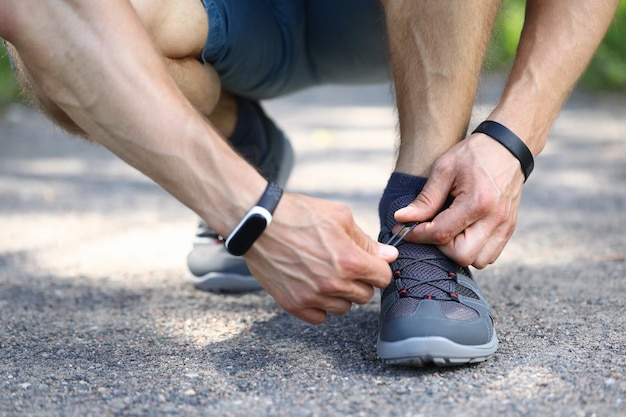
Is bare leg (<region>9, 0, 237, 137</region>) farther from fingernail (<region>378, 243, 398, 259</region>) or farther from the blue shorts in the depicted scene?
fingernail (<region>378, 243, 398, 259</region>)

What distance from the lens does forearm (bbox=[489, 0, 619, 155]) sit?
127 cm

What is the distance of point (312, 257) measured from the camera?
105cm

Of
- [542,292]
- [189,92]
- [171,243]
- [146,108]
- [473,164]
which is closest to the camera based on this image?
[146,108]

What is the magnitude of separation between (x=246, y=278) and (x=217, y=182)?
56cm

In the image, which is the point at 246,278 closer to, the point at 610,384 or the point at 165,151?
the point at 165,151

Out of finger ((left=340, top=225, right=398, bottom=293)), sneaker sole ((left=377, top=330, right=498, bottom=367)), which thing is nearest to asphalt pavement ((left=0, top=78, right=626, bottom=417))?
sneaker sole ((left=377, top=330, right=498, bottom=367))

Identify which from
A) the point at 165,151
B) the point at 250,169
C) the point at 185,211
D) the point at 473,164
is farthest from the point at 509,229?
the point at 185,211

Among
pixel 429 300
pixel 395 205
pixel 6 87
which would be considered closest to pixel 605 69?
pixel 6 87

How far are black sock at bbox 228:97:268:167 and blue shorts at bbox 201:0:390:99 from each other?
34 mm

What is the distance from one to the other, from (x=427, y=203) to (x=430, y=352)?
0.23 metres

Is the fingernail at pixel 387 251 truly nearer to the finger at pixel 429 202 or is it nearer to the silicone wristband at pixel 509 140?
the finger at pixel 429 202

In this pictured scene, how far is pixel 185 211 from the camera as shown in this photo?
230 cm

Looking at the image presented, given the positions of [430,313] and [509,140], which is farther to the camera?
[509,140]

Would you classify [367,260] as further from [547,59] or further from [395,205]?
[547,59]
